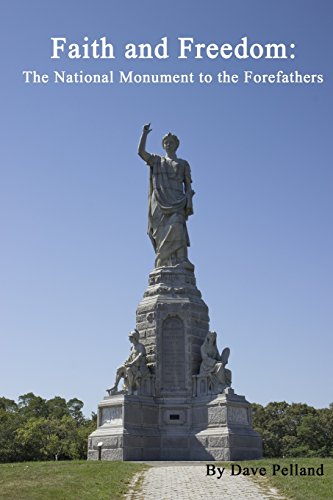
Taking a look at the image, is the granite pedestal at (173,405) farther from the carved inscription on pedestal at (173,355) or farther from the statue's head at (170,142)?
the statue's head at (170,142)

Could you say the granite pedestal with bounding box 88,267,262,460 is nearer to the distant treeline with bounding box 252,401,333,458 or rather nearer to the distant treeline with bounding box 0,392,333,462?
the distant treeline with bounding box 0,392,333,462

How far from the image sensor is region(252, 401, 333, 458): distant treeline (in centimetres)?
5303

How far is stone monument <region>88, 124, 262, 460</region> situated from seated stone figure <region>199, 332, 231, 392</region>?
0.04 metres

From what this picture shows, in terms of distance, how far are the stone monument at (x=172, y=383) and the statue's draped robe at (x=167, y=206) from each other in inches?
2.0

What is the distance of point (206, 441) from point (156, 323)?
19.4ft

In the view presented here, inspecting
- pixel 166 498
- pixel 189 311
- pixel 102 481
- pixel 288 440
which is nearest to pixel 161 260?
pixel 189 311

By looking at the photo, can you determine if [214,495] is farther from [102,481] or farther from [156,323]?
[156,323]

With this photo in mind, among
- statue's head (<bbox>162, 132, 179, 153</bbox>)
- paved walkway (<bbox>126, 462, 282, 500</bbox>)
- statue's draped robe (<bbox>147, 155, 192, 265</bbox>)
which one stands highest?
statue's head (<bbox>162, 132, 179, 153</bbox>)

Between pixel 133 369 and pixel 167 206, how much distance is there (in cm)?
870

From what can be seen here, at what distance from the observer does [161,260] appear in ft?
106

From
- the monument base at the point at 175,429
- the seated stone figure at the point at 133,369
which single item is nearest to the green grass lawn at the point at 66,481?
the monument base at the point at 175,429

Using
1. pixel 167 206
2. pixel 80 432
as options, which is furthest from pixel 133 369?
pixel 80 432

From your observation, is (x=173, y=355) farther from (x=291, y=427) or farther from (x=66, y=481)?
(x=291, y=427)

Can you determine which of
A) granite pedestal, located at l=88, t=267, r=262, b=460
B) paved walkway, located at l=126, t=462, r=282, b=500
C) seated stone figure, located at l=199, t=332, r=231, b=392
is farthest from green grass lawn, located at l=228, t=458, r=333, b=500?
seated stone figure, located at l=199, t=332, r=231, b=392
